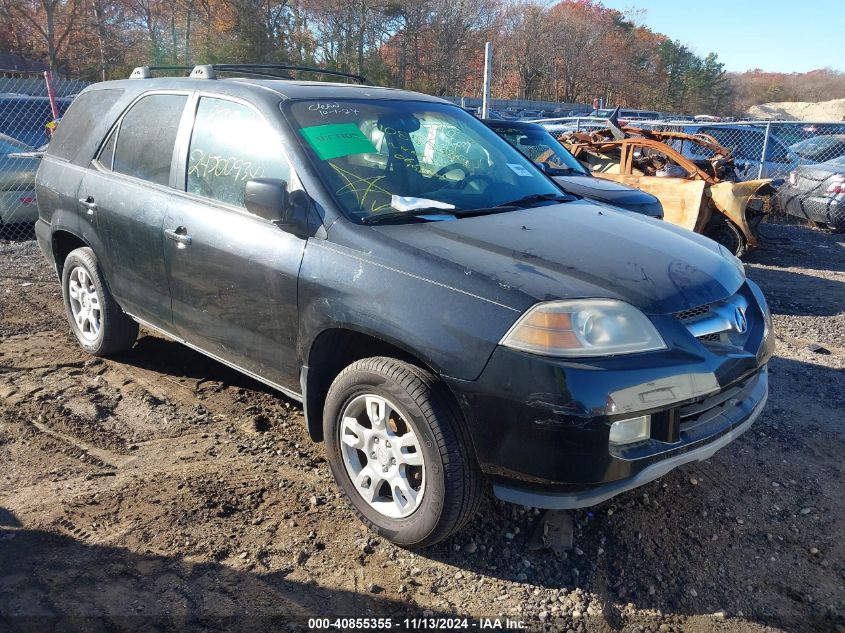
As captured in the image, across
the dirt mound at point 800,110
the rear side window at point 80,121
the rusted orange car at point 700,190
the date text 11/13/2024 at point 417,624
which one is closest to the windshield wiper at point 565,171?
the rusted orange car at point 700,190

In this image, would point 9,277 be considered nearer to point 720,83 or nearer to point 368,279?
point 368,279

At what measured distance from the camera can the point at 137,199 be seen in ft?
12.5

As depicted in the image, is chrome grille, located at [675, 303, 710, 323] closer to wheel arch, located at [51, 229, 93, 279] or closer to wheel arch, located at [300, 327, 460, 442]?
wheel arch, located at [300, 327, 460, 442]

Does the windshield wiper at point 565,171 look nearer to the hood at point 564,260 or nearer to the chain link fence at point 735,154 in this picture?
the chain link fence at point 735,154

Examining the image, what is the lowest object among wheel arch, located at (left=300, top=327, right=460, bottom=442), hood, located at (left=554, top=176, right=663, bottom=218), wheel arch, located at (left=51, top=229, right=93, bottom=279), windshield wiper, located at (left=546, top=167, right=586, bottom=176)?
wheel arch, located at (left=300, top=327, right=460, bottom=442)

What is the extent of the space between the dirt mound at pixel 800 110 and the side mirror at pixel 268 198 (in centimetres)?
7162

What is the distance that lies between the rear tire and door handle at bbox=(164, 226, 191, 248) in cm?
778

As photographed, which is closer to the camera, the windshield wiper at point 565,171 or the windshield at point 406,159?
the windshield at point 406,159

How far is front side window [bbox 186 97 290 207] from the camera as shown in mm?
A: 3242

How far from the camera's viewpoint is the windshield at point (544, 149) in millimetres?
7898

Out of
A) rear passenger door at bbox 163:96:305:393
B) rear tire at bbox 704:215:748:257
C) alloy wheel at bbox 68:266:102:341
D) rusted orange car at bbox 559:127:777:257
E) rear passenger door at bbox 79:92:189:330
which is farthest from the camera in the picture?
rear tire at bbox 704:215:748:257

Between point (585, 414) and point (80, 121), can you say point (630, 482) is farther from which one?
point (80, 121)

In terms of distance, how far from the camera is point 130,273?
13.0 ft

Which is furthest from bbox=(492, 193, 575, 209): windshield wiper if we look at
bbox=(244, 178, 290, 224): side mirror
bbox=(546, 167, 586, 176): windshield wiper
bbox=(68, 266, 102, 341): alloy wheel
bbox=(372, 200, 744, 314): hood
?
bbox=(546, 167, 586, 176): windshield wiper
